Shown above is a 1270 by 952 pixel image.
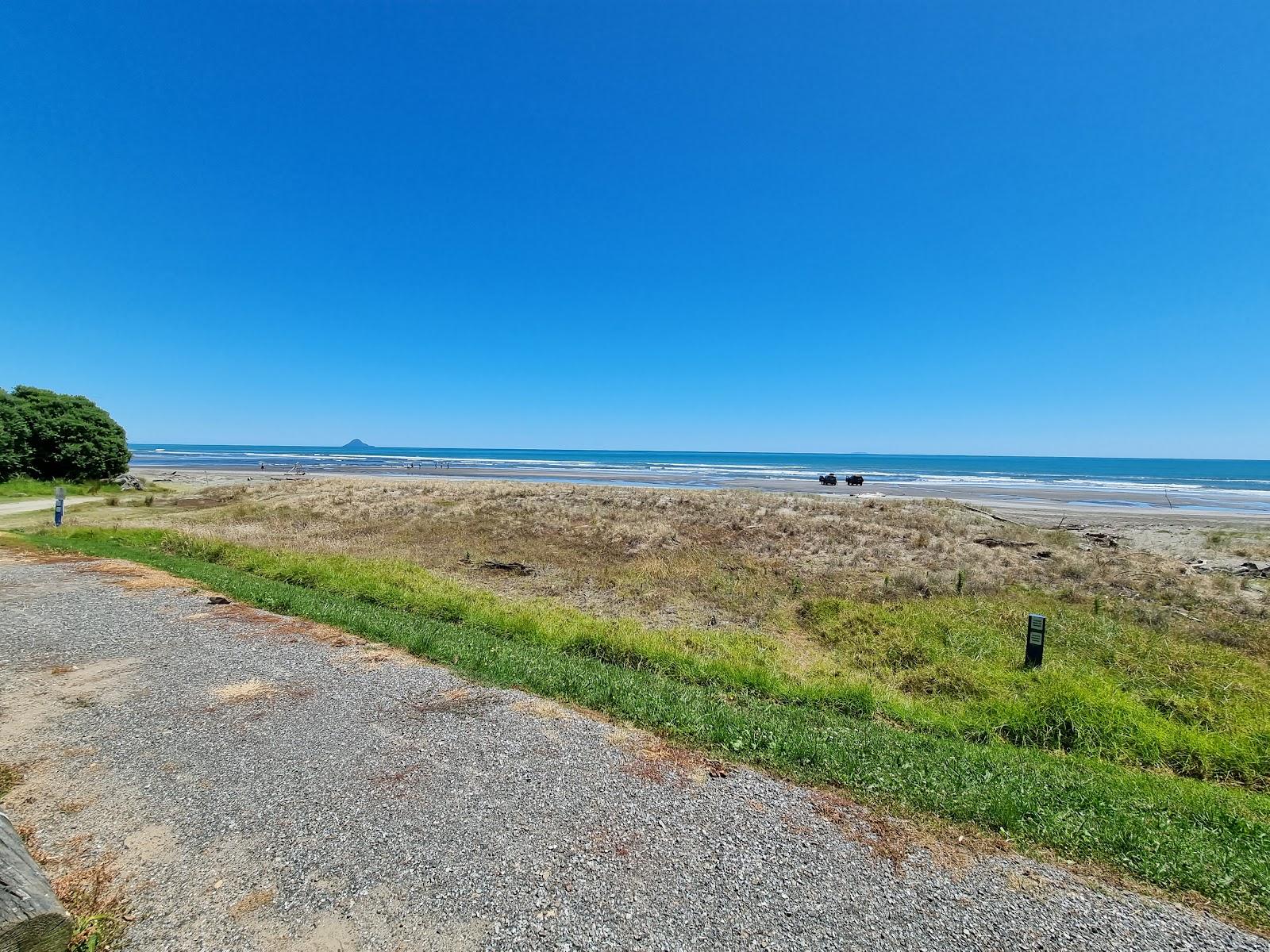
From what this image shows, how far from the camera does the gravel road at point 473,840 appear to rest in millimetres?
3129

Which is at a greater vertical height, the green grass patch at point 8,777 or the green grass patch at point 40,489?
the green grass patch at point 40,489

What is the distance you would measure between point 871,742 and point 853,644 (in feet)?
16.4

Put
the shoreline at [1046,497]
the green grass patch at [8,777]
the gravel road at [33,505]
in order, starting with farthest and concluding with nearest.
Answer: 1. the shoreline at [1046,497]
2. the gravel road at [33,505]
3. the green grass patch at [8,777]

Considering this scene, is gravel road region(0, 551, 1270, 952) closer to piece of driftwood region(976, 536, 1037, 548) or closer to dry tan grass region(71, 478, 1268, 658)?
dry tan grass region(71, 478, 1268, 658)

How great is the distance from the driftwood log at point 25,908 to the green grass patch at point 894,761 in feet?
13.9

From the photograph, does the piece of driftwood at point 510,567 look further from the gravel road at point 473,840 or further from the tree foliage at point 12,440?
the tree foliage at point 12,440

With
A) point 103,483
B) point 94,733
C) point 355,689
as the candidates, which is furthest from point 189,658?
point 103,483

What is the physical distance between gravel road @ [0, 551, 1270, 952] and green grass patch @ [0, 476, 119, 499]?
3247 centimetres

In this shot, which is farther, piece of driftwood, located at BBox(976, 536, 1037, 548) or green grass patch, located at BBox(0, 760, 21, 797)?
piece of driftwood, located at BBox(976, 536, 1037, 548)

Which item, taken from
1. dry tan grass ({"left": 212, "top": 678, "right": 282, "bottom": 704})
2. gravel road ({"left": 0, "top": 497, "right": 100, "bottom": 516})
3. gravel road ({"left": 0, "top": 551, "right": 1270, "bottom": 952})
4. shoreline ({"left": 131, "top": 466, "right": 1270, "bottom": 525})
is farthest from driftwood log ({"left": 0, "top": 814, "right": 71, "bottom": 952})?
shoreline ({"left": 131, "top": 466, "right": 1270, "bottom": 525})

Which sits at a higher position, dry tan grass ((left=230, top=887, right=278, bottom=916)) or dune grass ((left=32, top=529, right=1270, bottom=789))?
dry tan grass ((left=230, top=887, right=278, bottom=916))

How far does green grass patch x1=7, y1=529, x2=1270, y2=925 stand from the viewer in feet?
13.1

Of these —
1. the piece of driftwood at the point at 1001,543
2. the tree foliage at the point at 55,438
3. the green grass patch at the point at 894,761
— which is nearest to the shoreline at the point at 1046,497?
the tree foliage at the point at 55,438

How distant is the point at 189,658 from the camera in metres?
7.12
